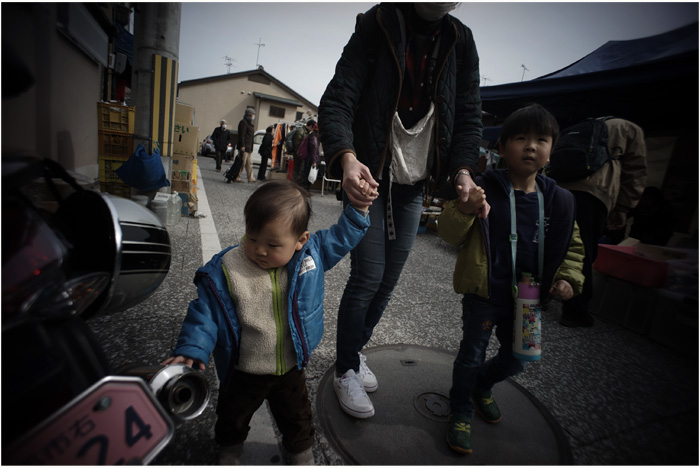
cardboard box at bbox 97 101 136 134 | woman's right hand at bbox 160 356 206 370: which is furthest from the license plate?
cardboard box at bbox 97 101 136 134

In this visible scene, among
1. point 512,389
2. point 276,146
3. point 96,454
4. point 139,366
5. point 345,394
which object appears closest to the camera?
point 96,454

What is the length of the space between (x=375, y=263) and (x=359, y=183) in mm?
451

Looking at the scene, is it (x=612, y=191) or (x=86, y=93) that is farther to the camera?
(x=612, y=191)

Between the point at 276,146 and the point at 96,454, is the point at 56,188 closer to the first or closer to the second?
the point at 96,454

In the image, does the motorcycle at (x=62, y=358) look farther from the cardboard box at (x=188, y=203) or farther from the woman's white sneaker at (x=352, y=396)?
the cardboard box at (x=188, y=203)

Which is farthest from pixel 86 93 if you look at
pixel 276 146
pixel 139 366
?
pixel 276 146

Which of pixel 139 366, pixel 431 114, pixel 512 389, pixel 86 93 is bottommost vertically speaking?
pixel 512 389

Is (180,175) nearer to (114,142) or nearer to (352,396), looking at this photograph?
(114,142)

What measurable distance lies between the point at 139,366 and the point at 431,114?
1.36 metres

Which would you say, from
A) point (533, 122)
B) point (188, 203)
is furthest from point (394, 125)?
point (188, 203)

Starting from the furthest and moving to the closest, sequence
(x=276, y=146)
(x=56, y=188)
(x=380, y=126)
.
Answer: (x=276, y=146) → (x=380, y=126) → (x=56, y=188)

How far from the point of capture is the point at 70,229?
0.83m

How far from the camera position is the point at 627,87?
3.24 metres

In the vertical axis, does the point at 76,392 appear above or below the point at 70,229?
below
